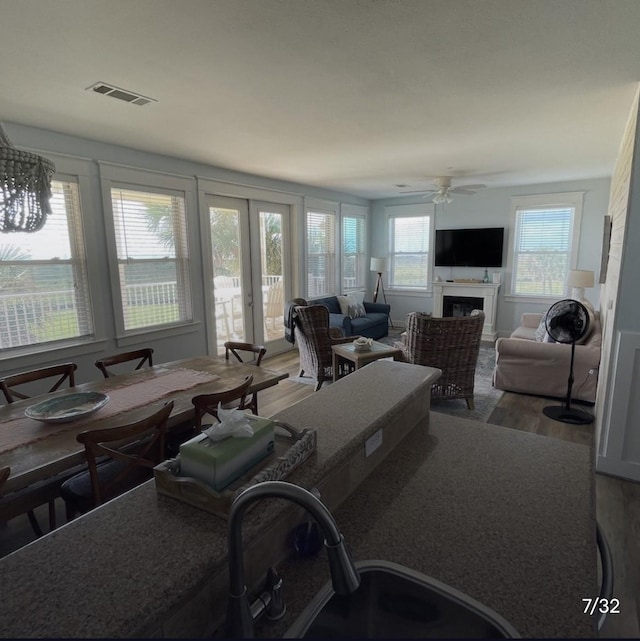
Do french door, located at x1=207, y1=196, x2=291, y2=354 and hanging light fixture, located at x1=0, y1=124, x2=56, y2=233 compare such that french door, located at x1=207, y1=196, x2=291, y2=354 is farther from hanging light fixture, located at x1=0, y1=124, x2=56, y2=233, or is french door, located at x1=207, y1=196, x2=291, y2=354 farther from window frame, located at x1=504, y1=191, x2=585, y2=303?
window frame, located at x1=504, y1=191, x2=585, y2=303

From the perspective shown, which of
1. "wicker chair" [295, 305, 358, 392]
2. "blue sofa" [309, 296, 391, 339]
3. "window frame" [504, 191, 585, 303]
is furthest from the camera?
"window frame" [504, 191, 585, 303]

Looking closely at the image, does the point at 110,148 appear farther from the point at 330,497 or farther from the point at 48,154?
Answer: the point at 330,497

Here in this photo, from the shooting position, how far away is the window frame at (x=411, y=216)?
720cm

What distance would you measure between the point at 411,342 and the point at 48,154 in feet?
11.4

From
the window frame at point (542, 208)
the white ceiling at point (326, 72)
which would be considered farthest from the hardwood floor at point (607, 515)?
the window frame at point (542, 208)

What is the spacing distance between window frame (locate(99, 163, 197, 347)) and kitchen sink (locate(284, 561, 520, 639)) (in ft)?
11.9

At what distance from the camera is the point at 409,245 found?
7.50 metres

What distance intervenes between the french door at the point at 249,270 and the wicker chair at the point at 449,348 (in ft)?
7.89

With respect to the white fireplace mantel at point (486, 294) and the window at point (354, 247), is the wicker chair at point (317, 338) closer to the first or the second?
the window at point (354, 247)

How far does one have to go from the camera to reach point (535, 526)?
0.99 metres

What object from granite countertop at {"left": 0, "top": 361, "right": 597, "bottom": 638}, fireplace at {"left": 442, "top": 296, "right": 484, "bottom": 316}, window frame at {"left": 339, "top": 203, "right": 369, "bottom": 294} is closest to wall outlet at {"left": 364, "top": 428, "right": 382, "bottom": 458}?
granite countertop at {"left": 0, "top": 361, "right": 597, "bottom": 638}

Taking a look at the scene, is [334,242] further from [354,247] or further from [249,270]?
[249,270]

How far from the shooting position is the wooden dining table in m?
1.56

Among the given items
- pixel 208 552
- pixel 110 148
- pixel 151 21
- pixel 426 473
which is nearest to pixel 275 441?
pixel 208 552
